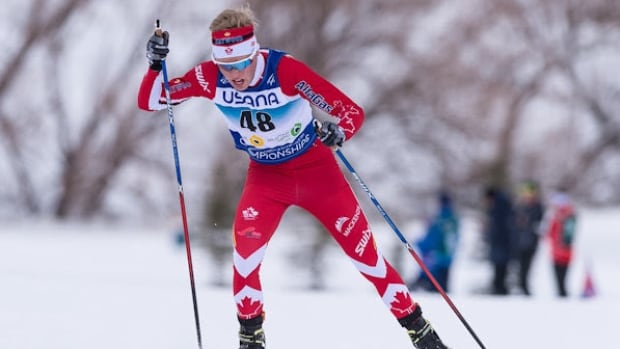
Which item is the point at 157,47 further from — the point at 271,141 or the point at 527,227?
the point at 527,227

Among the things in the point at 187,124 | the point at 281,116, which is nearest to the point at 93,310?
the point at 281,116

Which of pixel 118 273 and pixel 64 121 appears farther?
pixel 64 121

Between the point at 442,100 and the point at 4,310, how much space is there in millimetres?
15217

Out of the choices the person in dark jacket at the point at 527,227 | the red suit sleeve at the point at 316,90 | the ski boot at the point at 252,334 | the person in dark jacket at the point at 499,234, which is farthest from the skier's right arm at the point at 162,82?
the person in dark jacket at the point at 499,234

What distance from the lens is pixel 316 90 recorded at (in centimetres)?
414

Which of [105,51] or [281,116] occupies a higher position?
[105,51]

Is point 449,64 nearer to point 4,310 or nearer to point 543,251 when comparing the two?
point 543,251

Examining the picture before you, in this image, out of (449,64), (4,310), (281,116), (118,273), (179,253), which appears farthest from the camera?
(449,64)

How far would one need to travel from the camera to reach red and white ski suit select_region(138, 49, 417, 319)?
4180mm

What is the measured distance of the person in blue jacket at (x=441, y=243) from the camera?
9445 millimetres

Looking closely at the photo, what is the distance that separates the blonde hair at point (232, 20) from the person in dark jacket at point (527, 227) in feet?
19.3

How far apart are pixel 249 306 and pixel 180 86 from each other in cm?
111

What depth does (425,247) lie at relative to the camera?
31.4 feet

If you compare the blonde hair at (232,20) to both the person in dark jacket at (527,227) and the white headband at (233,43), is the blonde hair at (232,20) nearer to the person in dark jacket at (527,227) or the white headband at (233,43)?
the white headband at (233,43)
